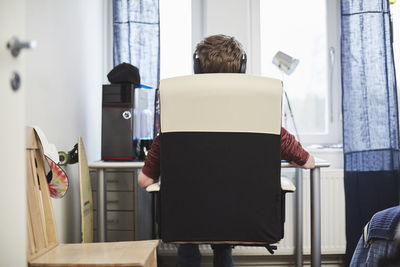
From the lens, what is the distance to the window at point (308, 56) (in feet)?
8.61

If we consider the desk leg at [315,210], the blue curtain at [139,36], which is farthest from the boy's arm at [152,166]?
the blue curtain at [139,36]

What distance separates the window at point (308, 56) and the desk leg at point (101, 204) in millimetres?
1293

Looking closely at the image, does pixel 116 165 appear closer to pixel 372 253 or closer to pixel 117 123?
pixel 117 123

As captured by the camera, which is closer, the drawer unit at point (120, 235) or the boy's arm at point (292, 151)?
the boy's arm at point (292, 151)

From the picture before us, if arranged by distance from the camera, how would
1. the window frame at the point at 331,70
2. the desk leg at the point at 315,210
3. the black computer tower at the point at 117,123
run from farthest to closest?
the window frame at the point at 331,70 < the black computer tower at the point at 117,123 < the desk leg at the point at 315,210

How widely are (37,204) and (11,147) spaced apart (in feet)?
1.72

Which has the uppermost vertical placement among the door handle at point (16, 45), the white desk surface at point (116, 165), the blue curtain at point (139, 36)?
the blue curtain at point (139, 36)

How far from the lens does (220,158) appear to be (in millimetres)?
1302

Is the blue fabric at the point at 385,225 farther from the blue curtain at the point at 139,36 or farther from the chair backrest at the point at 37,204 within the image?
the blue curtain at the point at 139,36

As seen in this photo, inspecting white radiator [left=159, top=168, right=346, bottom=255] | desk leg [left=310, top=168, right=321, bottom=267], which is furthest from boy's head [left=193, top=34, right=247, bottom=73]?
white radiator [left=159, top=168, right=346, bottom=255]

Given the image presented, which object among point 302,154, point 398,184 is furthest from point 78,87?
point 398,184

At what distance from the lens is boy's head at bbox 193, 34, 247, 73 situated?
144cm

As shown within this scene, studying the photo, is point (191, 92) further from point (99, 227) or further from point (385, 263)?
point (99, 227)

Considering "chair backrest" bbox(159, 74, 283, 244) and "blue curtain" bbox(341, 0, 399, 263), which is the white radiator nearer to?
"blue curtain" bbox(341, 0, 399, 263)
